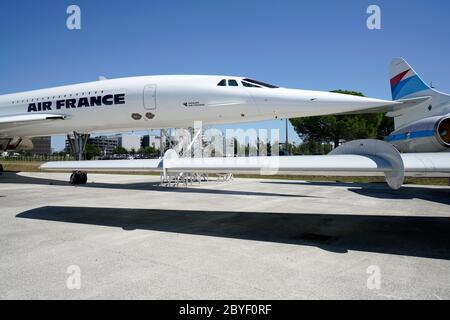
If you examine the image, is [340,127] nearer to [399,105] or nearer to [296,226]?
[399,105]

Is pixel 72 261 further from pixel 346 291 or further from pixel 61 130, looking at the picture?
pixel 61 130

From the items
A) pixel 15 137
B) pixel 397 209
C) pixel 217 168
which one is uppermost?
pixel 15 137

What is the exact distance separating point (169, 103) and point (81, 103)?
4.71 metres

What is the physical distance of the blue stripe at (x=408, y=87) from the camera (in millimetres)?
8227

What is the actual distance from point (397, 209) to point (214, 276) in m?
6.80

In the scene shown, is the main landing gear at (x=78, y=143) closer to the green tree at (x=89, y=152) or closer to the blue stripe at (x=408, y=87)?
the green tree at (x=89, y=152)

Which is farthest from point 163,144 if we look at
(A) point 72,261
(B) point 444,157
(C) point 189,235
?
(B) point 444,157

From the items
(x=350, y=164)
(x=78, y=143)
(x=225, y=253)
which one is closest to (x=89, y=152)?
(x=78, y=143)

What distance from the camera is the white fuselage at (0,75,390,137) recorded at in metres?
9.25

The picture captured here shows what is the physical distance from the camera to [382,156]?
418cm

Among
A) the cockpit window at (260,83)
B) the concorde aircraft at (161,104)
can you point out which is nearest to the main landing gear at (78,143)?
the concorde aircraft at (161,104)

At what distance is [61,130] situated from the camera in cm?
1494

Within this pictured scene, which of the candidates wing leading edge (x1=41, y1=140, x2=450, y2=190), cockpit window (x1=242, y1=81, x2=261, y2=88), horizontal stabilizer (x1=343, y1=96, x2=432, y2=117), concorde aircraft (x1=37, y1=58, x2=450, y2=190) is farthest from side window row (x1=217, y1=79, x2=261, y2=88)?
wing leading edge (x1=41, y1=140, x2=450, y2=190)
